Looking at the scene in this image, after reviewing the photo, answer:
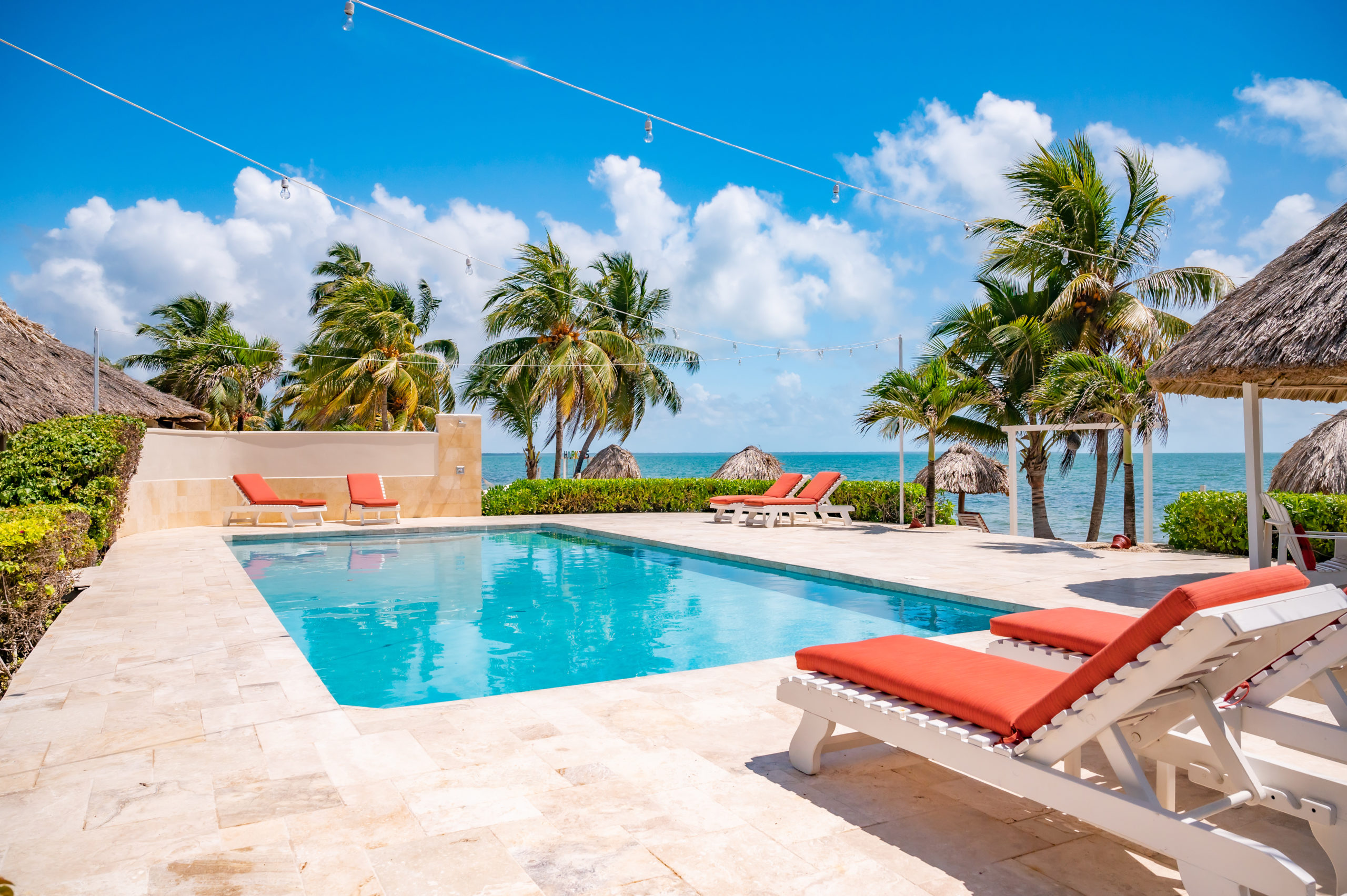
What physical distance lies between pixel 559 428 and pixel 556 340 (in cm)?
239

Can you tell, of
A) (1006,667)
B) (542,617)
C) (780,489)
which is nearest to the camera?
(1006,667)

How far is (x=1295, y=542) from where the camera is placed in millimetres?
6500

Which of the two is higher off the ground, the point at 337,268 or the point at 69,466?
the point at 337,268

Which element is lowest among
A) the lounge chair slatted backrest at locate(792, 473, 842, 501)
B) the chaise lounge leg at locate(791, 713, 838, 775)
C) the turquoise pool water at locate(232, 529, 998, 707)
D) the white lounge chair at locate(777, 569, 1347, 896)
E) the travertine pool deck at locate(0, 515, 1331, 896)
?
the turquoise pool water at locate(232, 529, 998, 707)

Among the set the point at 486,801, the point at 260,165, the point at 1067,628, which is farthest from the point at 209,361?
the point at 1067,628

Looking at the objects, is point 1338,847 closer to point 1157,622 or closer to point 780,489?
point 1157,622

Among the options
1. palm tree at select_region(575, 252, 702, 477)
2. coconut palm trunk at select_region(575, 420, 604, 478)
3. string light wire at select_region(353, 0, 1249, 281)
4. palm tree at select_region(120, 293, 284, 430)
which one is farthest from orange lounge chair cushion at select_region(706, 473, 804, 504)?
palm tree at select_region(120, 293, 284, 430)

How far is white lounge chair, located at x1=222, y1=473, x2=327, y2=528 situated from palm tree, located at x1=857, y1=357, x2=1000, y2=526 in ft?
32.0

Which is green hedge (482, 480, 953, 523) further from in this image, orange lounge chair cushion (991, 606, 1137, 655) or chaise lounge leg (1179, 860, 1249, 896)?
chaise lounge leg (1179, 860, 1249, 896)

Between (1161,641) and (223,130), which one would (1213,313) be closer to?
(1161,641)

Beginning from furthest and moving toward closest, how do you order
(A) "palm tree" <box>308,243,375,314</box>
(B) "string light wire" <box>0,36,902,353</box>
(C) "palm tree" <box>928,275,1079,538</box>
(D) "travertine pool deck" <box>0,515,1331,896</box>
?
(A) "palm tree" <box>308,243,375,314</box> → (C) "palm tree" <box>928,275,1079,538</box> → (B) "string light wire" <box>0,36,902,353</box> → (D) "travertine pool deck" <box>0,515,1331,896</box>

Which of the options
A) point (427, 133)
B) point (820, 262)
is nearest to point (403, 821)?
point (427, 133)

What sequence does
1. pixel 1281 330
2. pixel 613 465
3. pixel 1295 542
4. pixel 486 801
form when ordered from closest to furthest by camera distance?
pixel 486 801
pixel 1281 330
pixel 1295 542
pixel 613 465

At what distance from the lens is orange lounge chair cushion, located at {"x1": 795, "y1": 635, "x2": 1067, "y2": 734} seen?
2.36 m
